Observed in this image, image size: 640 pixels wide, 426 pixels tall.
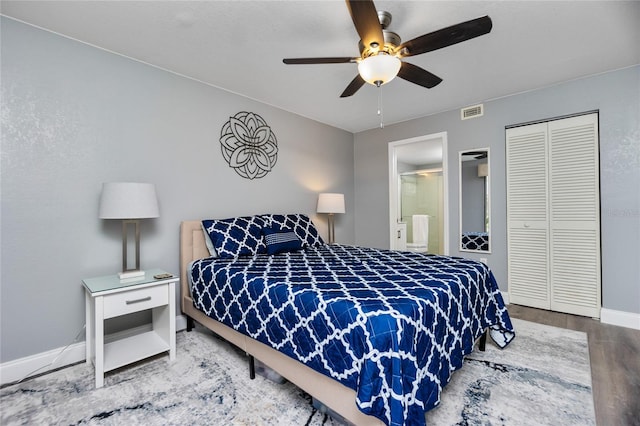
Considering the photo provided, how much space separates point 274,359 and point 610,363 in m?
2.45

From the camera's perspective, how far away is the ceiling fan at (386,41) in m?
1.50

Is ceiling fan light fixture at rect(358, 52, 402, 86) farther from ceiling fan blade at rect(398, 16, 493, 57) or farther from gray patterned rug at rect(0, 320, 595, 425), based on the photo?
gray patterned rug at rect(0, 320, 595, 425)

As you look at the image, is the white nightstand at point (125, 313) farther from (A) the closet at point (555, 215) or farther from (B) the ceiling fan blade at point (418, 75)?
(A) the closet at point (555, 215)

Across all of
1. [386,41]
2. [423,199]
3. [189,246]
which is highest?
[386,41]

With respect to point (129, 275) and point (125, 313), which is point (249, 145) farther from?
point (125, 313)

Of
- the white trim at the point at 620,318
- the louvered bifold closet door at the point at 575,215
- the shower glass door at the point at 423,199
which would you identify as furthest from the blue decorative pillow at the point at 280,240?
the shower glass door at the point at 423,199

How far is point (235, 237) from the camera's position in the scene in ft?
9.05

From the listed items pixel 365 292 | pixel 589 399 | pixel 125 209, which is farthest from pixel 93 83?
pixel 589 399

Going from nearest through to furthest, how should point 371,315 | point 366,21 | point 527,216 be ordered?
point 371,315 → point 366,21 → point 527,216

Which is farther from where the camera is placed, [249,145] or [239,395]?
[249,145]

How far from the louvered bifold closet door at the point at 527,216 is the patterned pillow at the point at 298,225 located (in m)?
A: 2.32

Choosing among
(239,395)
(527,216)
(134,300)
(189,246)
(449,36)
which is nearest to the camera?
(449,36)

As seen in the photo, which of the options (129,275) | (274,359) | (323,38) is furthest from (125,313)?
(323,38)

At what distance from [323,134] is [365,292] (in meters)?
3.28
